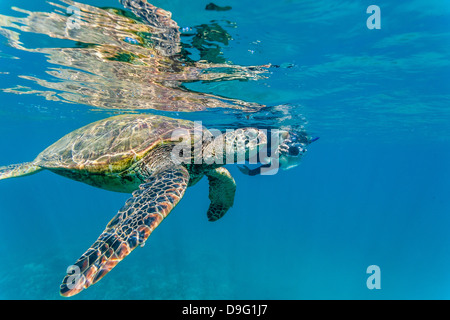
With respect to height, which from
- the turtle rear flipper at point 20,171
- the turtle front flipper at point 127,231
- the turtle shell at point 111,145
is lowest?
the turtle front flipper at point 127,231

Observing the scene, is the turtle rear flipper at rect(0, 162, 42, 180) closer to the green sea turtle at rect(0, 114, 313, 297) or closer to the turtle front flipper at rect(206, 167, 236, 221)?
the green sea turtle at rect(0, 114, 313, 297)

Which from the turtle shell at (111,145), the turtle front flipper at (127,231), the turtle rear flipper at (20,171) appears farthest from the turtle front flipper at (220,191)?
the turtle rear flipper at (20,171)

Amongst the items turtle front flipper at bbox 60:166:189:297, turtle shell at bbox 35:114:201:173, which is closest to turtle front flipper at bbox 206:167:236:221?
turtle shell at bbox 35:114:201:173

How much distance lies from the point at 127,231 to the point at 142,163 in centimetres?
250

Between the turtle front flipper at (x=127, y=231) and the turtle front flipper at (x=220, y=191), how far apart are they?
7.30 ft

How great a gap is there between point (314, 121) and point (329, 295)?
1652 cm

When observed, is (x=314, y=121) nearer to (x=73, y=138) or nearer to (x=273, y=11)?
(x=273, y=11)

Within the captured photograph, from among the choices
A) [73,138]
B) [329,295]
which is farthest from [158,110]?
[329,295]

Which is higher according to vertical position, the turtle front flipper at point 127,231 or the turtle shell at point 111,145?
the turtle shell at point 111,145

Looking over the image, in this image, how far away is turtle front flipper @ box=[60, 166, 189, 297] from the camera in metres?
2.83

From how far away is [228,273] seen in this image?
20.9 meters

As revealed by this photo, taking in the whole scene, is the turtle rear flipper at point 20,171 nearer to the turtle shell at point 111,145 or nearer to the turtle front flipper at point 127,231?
the turtle shell at point 111,145

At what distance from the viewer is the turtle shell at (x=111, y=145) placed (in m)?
5.37
